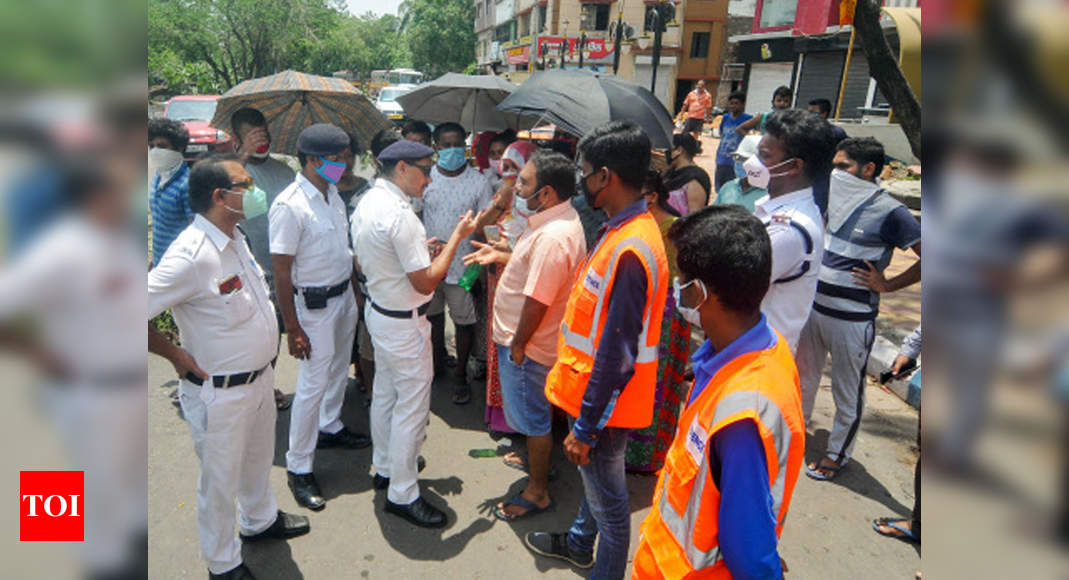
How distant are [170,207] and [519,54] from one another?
44.1m

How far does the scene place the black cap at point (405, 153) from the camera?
3.19 m

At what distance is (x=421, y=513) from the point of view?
10.8ft

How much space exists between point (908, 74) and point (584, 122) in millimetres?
1900

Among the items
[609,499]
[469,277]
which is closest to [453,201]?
[469,277]

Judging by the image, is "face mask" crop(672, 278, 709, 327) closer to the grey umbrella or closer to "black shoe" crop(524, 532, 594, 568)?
"black shoe" crop(524, 532, 594, 568)

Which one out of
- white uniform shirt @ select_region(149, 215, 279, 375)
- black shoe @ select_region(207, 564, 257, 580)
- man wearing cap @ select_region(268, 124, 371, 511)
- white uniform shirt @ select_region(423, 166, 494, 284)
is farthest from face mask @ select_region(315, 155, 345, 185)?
black shoe @ select_region(207, 564, 257, 580)

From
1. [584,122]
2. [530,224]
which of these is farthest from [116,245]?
[584,122]

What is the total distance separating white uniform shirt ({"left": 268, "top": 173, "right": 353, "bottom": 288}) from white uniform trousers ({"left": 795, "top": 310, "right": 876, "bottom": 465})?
9.43 feet

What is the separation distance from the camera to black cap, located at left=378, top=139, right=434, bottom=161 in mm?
3188

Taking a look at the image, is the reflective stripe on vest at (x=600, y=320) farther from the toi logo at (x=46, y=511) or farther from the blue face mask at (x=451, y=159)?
the blue face mask at (x=451, y=159)

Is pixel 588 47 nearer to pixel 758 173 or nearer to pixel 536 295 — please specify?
pixel 758 173

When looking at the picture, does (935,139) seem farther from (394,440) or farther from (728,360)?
(394,440)

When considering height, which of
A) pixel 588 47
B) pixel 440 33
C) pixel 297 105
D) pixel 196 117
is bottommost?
pixel 196 117

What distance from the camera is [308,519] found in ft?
10.8
